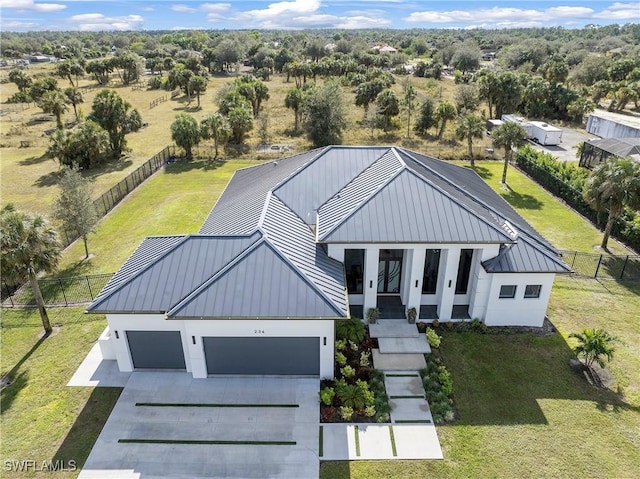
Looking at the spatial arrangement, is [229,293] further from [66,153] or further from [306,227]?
[66,153]

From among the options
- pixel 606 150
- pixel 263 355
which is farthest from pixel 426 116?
pixel 263 355

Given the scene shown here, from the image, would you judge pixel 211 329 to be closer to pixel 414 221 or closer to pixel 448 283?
pixel 414 221

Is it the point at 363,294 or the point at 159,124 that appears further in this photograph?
the point at 159,124

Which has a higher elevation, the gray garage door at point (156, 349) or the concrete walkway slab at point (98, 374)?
the gray garage door at point (156, 349)

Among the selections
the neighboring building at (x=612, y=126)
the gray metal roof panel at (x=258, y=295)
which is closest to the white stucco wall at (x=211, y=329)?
the gray metal roof panel at (x=258, y=295)

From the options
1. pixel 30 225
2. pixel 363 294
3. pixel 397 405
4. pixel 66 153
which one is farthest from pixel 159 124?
pixel 397 405

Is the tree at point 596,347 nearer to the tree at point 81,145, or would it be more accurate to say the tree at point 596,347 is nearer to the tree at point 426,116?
the tree at point 426,116
